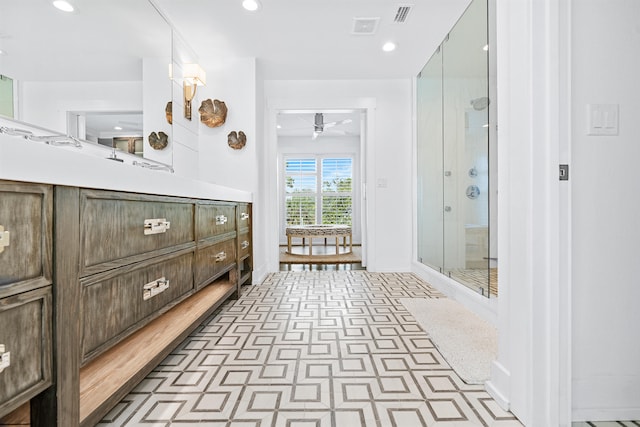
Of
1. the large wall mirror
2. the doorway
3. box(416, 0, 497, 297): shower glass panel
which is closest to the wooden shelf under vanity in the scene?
the large wall mirror

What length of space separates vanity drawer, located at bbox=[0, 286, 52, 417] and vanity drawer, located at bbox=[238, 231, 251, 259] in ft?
6.69

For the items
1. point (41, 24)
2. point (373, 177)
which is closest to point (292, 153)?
point (373, 177)

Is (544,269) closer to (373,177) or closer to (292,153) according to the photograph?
(373,177)

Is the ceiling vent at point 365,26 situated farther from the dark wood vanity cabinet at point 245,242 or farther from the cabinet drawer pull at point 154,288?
the cabinet drawer pull at point 154,288

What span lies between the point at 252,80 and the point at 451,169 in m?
2.15

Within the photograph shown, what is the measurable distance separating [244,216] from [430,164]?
1971 mm

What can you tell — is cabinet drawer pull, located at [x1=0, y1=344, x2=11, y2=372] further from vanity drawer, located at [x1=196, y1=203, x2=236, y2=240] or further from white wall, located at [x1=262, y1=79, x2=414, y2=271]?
white wall, located at [x1=262, y1=79, x2=414, y2=271]

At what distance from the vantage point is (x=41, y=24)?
1535mm

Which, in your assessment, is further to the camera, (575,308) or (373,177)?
(373,177)

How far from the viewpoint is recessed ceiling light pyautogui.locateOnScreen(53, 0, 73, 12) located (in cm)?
159

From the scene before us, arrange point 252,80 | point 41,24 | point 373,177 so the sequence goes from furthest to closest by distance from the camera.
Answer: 1. point 373,177
2. point 252,80
3. point 41,24

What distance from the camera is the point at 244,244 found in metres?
3.12

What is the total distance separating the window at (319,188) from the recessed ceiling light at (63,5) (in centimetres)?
599

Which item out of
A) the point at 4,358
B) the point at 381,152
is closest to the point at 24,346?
the point at 4,358
